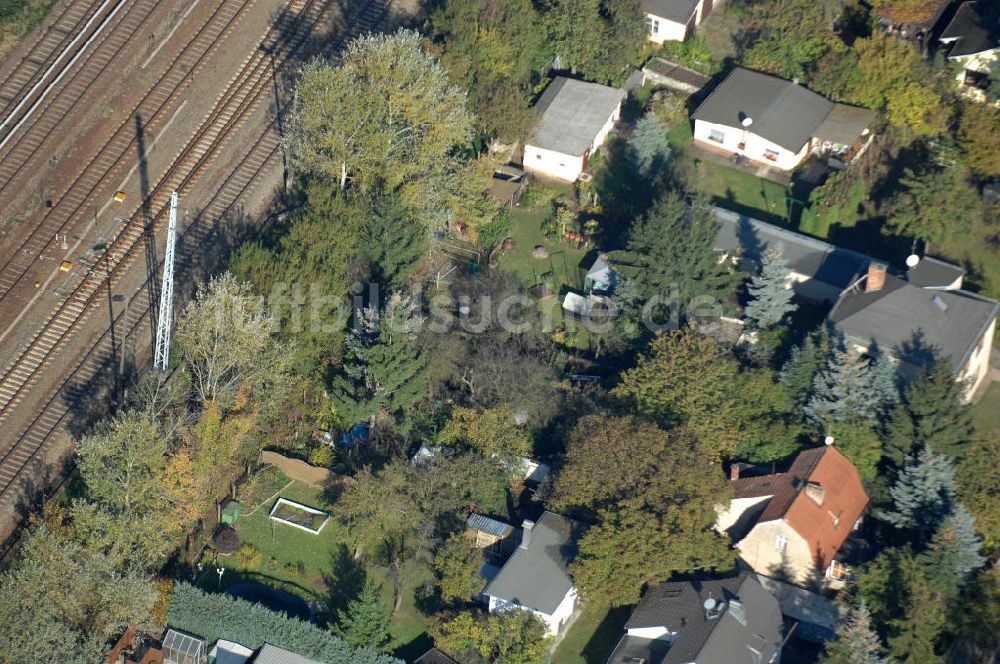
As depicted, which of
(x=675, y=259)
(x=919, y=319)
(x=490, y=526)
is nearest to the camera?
(x=490, y=526)

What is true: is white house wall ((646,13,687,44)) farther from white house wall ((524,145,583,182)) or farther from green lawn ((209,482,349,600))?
green lawn ((209,482,349,600))

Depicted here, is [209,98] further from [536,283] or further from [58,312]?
[536,283]

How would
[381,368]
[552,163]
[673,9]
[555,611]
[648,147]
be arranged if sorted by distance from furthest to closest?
[673,9] < [552,163] < [648,147] < [381,368] < [555,611]

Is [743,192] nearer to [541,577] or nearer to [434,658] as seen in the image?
[541,577]

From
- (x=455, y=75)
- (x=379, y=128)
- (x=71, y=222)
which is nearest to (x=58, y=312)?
(x=71, y=222)

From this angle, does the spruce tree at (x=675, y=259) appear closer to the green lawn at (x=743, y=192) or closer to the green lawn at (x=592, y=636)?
the green lawn at (x=743, y=192)

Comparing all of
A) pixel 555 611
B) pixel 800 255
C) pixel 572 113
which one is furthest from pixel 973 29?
pixel 555 611

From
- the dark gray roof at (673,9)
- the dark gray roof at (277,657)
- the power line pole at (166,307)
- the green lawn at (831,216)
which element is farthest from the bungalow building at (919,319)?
the power line pole at (166,307)
